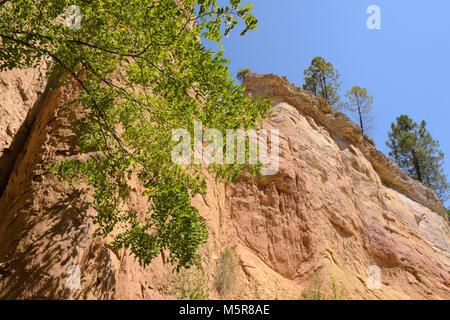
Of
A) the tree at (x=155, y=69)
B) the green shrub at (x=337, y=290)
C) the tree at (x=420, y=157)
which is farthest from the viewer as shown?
the tree at (x=420, y=157)

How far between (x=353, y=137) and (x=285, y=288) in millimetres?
14388

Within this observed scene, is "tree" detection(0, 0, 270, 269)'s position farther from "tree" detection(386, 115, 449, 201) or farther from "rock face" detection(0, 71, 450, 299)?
"tree" detection(386, 115, 449, 201)

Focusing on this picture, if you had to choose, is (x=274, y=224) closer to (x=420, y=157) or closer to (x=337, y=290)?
(x=337, y=290)

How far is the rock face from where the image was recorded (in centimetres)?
495

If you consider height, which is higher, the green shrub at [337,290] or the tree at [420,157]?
the tree at [420,157]

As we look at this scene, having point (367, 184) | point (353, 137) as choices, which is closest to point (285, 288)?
point (367, 184)

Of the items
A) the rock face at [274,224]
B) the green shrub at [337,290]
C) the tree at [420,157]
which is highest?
the tree at [420,157]

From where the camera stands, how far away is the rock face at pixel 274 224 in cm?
495

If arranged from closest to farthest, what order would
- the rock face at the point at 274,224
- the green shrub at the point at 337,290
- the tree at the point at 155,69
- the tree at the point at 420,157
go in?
the tree at the point at 155,69 → the rock face at the point at 274,224 → the green shrub at the point at 337,290 → the tree at the point at 420,157

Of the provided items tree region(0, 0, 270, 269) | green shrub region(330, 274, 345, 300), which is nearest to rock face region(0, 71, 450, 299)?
green shrub region(330, 274, 345, 300)

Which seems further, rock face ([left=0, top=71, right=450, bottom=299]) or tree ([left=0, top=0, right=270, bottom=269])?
rock face ([left=0, top=71, right=450, bottom=299])

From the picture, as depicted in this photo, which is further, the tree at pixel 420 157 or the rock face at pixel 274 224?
the tree at pixel 420 157

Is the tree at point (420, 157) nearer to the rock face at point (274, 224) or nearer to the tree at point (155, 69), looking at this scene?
the rock face at point (274, 224)

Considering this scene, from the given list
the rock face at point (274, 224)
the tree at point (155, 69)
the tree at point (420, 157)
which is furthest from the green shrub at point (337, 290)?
the tree at point (420, 157)
